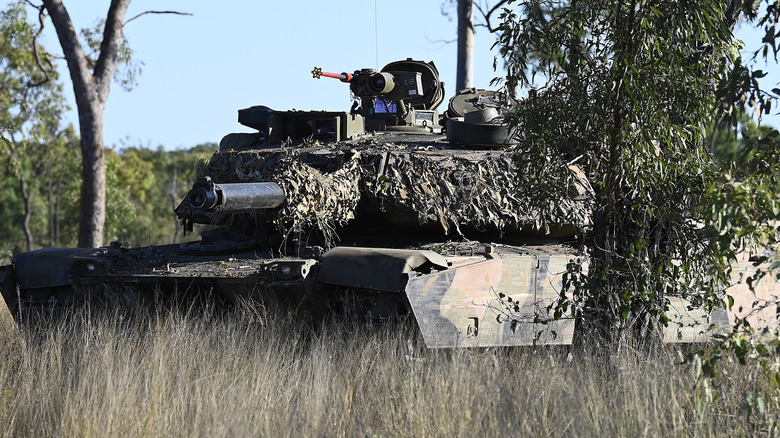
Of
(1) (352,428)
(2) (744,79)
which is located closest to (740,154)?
(2) (744,79)

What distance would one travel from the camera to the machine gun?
9.62 m

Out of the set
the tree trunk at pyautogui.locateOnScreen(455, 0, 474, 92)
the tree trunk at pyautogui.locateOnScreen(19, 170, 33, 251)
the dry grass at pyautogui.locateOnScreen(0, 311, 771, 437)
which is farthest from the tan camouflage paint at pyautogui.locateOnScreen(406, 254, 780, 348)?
the tree trunk at pyautogui.locateOnScreen(19, 170, 33, 251)

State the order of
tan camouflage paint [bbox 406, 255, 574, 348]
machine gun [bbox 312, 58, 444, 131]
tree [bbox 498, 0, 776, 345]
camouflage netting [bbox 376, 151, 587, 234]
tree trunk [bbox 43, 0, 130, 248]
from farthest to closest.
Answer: tree trunk [bbox 43, 0, 130, 248], machine gun [bbox 312, 58, 444, 131], camouflage netting [bbox 376, 151, 587, 234], tan camouflage paint [bbox 406, 255, 574, 348], tree [bbox 498, 0, 776, 345]

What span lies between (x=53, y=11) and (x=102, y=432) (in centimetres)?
1449

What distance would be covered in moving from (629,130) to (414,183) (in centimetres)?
212

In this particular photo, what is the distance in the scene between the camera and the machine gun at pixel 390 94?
9617mm

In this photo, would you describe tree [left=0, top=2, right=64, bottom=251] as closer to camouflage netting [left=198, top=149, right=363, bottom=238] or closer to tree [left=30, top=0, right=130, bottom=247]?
tree [left=30, top=0, right=130, bottom=247]

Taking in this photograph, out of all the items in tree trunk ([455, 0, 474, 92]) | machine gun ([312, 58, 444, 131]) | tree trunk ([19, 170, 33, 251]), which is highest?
tree trunk ([455, 0, 474, 92])

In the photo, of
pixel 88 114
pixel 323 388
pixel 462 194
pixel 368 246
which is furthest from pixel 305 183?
pixel 88 114

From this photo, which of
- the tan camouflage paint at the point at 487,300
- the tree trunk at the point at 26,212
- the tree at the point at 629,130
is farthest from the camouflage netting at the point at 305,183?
the tree trunk at the point at 26,212

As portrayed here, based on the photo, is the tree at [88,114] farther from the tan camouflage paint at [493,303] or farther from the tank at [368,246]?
the tan camouflage paint at [493,303]

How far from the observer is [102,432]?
504 centimetres

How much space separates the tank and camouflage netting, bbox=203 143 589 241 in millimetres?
12

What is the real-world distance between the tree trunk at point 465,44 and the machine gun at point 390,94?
8.02 metres
